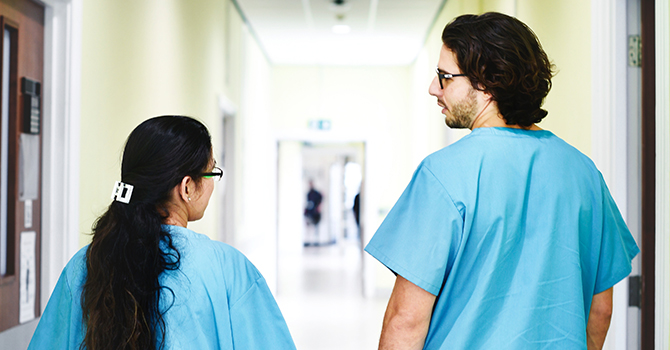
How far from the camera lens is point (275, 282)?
623 cm

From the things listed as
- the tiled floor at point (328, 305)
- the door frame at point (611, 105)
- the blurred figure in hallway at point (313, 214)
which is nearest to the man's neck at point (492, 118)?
the door frame at point (611, 105)

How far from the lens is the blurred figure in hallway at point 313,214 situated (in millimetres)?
11211

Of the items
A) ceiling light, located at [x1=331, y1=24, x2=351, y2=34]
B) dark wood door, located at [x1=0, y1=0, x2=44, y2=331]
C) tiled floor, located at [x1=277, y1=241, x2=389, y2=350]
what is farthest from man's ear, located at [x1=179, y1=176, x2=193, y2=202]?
ceiling light, located at [x1=331, y1=24, x2=351, y2=34]

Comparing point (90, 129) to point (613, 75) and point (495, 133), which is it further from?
point (613, 75)

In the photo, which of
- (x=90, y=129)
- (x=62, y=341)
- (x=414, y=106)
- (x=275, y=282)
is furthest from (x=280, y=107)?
(x=62, y=341)

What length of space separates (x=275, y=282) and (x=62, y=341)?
5260mm

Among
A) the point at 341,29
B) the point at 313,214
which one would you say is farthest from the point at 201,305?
the point at 313,214

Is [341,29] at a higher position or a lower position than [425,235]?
higher

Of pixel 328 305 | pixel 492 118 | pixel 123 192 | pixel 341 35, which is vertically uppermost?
pixel 341 35

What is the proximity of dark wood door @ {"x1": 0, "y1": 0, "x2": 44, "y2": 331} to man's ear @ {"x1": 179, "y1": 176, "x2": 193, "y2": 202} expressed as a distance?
0.98m

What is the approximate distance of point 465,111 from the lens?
1.10 m

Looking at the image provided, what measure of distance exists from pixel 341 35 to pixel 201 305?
482 cm
